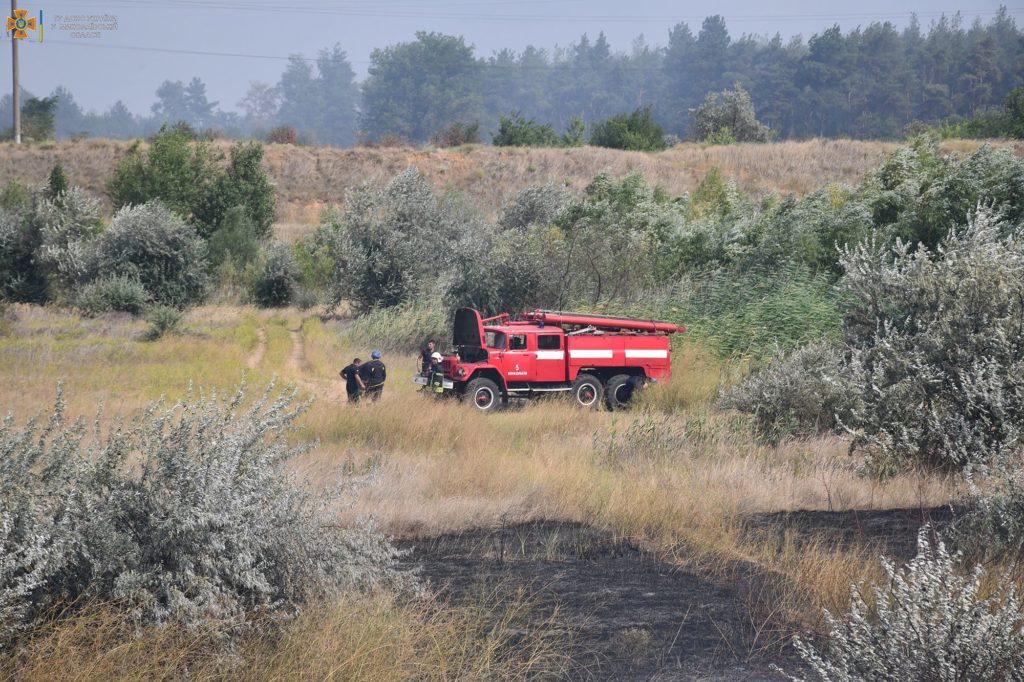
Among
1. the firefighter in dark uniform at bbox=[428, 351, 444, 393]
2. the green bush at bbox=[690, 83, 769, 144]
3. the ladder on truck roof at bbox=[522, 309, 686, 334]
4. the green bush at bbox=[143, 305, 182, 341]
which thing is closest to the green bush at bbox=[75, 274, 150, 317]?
the green bush at bbox=[143, 305, 182, 341]

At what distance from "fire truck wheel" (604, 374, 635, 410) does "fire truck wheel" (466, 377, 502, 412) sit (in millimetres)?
2214

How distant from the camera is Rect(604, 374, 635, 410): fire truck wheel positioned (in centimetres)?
1959

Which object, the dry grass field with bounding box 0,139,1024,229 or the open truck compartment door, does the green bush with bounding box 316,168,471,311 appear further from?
the dry grass field with bounding box 0,139,1024,229

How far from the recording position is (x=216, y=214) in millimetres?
46938

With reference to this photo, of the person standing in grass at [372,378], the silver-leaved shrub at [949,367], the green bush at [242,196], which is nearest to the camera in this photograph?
the silver-leaved shrub at [949,367]

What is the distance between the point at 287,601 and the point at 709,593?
3.19m

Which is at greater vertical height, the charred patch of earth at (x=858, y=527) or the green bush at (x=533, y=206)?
the green bush at (x=533, y=206)

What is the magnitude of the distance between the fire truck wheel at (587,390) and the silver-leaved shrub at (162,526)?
13.3m

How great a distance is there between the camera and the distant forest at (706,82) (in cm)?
11494

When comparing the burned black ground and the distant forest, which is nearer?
the burned black ground

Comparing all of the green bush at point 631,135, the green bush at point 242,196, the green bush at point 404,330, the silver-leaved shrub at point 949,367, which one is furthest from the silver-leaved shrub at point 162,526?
the green bush at point 631,135

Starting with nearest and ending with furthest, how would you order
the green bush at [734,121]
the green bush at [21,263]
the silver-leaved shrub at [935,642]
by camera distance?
the silver-leaved shrub at [935,642]
the green bush at [21,263]
the green bush at [734,121]

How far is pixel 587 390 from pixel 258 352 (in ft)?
33.5

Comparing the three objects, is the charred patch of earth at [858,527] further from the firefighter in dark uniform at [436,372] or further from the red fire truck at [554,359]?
the firefighter in dark uniform at [436,372]
